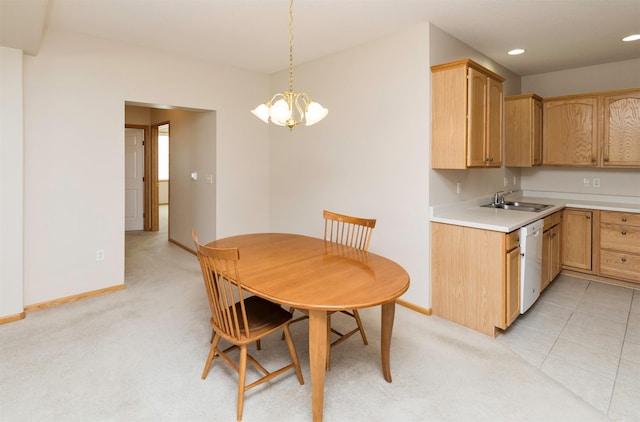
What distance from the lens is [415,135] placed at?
3115mm

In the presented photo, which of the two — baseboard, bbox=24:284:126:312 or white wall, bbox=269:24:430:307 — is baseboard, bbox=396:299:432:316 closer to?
white wall, bbox=269:24:430:307

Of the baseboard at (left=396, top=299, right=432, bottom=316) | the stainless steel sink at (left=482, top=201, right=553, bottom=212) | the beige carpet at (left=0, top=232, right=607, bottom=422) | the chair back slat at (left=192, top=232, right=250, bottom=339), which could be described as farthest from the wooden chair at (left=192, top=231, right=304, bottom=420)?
the stainless steel sink at (left=482, top=201, right=553, bottom=212)

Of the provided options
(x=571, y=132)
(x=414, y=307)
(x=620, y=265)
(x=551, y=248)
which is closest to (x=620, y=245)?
(x=620, y=265)

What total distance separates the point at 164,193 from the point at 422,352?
33.7 ft

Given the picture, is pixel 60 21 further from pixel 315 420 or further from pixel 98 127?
pixel 315 420

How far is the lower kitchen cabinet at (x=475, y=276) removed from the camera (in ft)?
8.73

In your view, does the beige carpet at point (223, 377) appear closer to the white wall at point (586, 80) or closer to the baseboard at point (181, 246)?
the baseboard at point (181, 246)

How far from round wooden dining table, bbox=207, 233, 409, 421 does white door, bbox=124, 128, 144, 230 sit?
4943 millimetres

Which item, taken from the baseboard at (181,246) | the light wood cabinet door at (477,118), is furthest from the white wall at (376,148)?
the baseboard at (181,246)

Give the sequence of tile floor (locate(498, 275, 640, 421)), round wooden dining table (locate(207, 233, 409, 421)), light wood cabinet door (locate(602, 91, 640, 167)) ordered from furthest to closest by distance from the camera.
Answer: light wood cabinet door (locate(602, 91, 640, 167))
tile floor (locate(498, 275, 640, 421))
round wooden dining table (locate(207, 233, 409, 421))

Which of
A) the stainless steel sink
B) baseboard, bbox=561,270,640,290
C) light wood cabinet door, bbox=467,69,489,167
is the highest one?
light wood cabinet door, bbox=467,69,489,167

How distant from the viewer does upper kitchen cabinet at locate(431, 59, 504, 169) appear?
287cm

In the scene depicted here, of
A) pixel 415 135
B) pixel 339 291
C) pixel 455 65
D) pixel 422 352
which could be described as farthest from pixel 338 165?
pixel 339 291

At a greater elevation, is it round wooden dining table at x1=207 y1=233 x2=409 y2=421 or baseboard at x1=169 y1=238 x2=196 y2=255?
round wooden dining table at x1=207 y1=233 x2=409 y2=421
